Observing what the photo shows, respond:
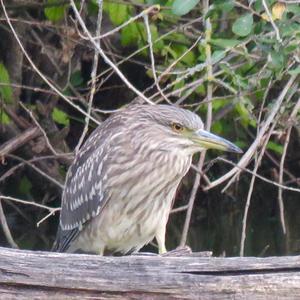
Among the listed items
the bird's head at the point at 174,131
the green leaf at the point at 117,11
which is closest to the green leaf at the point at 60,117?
the green leaf at the point at 117,11

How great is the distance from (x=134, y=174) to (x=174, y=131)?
1.04 feet

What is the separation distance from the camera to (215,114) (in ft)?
23.0

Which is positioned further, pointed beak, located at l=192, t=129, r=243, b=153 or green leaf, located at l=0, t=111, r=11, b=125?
green leaf, located at l=0, t=111, r=11, b=125

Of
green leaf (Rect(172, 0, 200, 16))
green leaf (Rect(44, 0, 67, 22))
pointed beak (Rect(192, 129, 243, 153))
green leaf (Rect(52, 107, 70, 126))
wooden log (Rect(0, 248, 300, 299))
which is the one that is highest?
green leaf (Rect(44, 0, 67, 22))

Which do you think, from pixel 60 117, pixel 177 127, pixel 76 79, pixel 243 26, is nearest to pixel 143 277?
pixel 177 127

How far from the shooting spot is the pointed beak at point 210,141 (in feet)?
14.7

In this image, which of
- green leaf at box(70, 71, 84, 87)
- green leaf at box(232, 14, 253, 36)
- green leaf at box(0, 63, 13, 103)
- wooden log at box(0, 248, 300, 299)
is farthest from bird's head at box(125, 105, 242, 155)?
green leaf at box(70, 71, 84, 87)

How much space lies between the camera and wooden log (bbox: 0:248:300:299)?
3273 millimetres

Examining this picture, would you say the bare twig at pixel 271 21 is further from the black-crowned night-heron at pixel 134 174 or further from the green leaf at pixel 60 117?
the green leaf at pixel 60 117

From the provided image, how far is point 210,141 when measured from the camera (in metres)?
4.54

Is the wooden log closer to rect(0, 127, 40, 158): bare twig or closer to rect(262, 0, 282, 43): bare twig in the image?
rect(262, 0, 282, 43): bare twig

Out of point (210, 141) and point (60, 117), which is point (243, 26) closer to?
point (210, 141)

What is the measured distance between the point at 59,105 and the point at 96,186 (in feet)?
8.46

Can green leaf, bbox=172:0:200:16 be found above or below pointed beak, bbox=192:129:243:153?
above
